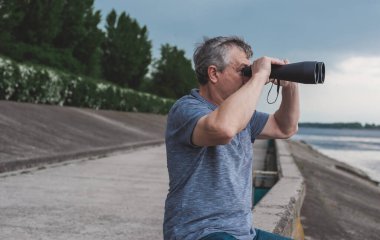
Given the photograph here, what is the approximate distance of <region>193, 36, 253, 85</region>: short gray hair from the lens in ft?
7.68

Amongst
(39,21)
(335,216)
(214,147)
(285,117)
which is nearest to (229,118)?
(214,147)

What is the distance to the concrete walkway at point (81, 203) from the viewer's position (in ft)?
13.9

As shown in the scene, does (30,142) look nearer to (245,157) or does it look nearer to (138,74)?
(245,157)

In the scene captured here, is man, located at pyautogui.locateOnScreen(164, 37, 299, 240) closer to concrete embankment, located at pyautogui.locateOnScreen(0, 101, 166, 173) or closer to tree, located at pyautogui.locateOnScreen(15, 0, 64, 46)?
concrete embankment, located at pyautogui.locateOnScreen(0, 101, 166, 173)

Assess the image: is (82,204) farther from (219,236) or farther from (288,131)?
(219,236)

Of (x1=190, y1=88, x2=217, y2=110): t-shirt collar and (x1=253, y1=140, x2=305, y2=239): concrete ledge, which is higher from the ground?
(x1=190, y1=88, x2=217, y2=110): t-shirt collar

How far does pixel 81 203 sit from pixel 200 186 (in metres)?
3.57

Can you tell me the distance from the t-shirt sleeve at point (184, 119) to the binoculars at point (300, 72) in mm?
289

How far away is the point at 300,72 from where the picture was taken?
2332 mm

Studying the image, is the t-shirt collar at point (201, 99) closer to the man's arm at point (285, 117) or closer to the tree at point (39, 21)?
the man's arm at point (285, 117)

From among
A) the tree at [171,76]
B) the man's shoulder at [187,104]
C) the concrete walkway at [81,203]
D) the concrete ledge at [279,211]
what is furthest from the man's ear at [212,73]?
the tree at [171,76]

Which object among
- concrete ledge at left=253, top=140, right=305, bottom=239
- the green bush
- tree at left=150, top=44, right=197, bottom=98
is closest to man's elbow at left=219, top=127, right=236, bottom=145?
concrete ledge at left=253, top=140, right=305, bottom=239

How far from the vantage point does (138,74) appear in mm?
51219

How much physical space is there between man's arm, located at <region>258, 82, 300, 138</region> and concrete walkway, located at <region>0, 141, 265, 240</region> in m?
1.70
